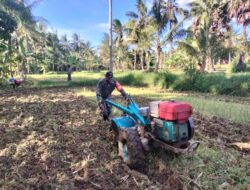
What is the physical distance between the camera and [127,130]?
11.6ft

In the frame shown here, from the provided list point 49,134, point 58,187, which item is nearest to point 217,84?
point 49,134

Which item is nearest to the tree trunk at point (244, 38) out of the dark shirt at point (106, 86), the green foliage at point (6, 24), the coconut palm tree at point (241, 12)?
the coconut palm tree at point (241, 12)

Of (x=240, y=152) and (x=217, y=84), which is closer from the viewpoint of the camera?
(x=240, y=152)

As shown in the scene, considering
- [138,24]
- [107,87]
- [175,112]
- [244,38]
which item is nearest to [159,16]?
[138,24]

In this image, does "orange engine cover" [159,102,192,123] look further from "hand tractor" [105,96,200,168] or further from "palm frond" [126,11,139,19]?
"palm frond" [126,11,139,19]

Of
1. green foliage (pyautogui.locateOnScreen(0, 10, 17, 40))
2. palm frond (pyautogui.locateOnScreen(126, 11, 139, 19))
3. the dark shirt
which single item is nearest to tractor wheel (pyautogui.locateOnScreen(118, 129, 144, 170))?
the dark shirt

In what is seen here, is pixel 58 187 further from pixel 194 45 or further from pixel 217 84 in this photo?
pixel 194 45

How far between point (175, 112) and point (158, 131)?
405 millimetres

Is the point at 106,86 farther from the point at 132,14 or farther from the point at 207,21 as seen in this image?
the point at 132,14

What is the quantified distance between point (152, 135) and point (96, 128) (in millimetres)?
1993

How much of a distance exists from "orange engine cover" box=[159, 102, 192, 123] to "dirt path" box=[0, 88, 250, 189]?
720 millimetres

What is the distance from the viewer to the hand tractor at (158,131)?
3.21m

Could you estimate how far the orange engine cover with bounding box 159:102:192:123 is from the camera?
315cm

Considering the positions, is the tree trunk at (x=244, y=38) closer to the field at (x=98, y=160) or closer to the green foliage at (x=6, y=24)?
the green foliage at (x=6, y=24)
